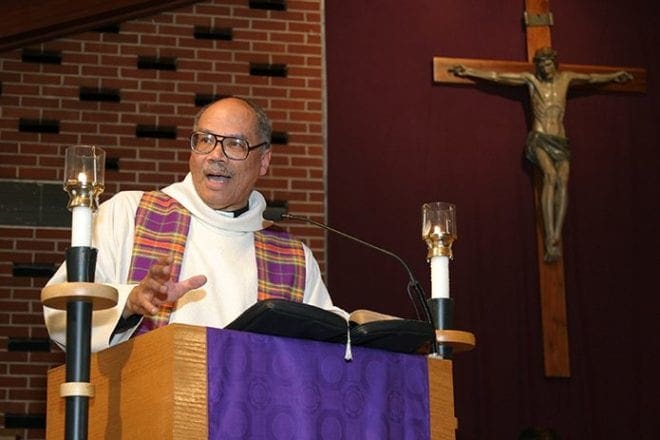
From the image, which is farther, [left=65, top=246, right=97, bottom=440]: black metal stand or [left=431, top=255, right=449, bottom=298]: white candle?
[left=431, top=255, right=449, bottom=298]: white candle

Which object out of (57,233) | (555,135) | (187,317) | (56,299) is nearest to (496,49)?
(555,135)

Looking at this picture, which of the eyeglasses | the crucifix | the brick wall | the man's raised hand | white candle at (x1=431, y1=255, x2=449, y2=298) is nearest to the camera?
the man's raised hand

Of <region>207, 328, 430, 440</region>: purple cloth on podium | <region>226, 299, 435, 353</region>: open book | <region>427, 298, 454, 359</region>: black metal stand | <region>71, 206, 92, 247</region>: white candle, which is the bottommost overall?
<region>207, 328, 430, 440</region>: purple cloth on podium

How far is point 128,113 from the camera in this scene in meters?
6.71

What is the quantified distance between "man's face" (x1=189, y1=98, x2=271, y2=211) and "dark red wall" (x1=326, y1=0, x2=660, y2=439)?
301 centimetres

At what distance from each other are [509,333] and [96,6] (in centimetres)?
297

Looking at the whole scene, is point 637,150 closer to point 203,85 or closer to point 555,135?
point 555,135

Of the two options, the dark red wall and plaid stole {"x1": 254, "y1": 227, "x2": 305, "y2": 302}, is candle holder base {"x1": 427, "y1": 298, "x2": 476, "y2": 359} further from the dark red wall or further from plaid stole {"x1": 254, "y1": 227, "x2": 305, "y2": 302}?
the dark red wall

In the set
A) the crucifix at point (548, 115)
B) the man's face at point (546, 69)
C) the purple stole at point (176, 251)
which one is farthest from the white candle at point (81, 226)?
the man's face at point (546, 69)

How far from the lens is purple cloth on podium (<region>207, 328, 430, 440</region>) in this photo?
2.54m

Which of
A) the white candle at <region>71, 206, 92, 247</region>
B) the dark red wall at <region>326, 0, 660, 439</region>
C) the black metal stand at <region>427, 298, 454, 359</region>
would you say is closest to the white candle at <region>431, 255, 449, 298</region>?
the black metal stand at <region>427, 298, 454, 359</region>

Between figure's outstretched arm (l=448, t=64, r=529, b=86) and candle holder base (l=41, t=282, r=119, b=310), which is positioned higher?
figure's outstretched arm (l=448, t=64, r=529, b=86)

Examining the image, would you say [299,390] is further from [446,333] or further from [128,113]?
[128,113]

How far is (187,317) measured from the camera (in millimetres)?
3521
